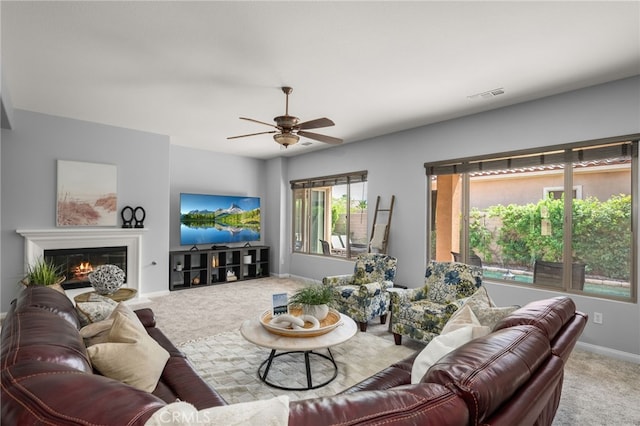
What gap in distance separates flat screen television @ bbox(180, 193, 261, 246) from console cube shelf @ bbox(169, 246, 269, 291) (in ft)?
0.80

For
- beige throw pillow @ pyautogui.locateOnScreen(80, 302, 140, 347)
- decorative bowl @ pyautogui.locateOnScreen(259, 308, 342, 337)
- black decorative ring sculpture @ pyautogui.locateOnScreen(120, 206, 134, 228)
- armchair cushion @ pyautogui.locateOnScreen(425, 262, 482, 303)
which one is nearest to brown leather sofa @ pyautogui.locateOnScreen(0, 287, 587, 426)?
beige throw pillow @ pyautogui.locateOnScreen(80, 302, 140, 347)

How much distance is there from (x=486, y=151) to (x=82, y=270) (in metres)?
5.86

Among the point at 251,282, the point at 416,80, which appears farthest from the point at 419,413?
the point at 251,282

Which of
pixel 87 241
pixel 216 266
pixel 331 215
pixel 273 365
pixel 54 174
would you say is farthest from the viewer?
pixel 331 215

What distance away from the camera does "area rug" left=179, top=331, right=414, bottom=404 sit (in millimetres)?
2516

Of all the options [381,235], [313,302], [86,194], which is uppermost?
[86,194]

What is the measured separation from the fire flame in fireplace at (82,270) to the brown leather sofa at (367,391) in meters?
3.83

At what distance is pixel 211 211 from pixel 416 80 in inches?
182

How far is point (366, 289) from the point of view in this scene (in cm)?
377

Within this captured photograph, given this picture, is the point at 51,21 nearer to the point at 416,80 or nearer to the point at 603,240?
the point at 416,80

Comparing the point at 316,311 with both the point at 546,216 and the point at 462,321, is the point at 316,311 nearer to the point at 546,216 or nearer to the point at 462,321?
the point at 462,321

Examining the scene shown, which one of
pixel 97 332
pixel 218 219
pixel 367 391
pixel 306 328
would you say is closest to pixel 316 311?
pixel 306 328

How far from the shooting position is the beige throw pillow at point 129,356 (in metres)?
1.53

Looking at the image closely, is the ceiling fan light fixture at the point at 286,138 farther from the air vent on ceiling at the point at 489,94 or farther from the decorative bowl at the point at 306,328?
the air vent on ceiling at the point at 489,94
